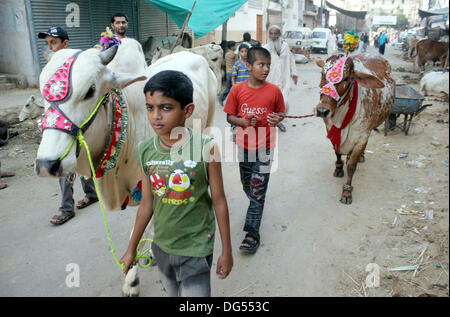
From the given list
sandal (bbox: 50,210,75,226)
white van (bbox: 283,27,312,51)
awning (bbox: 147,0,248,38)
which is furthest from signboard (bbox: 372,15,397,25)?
sandal (bbox: 50,210,75,226)

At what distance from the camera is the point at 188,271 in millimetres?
1702

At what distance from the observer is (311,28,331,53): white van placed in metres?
23.7

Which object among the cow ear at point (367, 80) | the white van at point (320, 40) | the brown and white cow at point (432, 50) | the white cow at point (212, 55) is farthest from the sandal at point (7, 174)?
the white van at point (320, 40)

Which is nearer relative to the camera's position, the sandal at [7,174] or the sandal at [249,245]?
the sandal at [249,245]

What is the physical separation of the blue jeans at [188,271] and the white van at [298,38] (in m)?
22.1

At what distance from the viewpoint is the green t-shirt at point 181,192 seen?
5.58 feet

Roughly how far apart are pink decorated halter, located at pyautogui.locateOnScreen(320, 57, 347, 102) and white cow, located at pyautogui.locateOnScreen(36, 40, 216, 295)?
1.43 metres

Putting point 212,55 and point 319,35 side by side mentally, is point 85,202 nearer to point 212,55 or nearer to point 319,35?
point 212,55

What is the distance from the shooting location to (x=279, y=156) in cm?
543

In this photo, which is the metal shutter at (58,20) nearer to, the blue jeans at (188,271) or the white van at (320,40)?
the blue jeans at (188,271)

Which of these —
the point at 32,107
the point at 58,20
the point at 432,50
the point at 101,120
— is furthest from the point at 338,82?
the point at 432,50

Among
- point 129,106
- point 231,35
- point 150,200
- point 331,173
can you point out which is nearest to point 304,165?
point 331,173

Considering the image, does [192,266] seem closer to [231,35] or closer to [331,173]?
[331,173]

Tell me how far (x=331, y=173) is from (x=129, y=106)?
3.21 m
